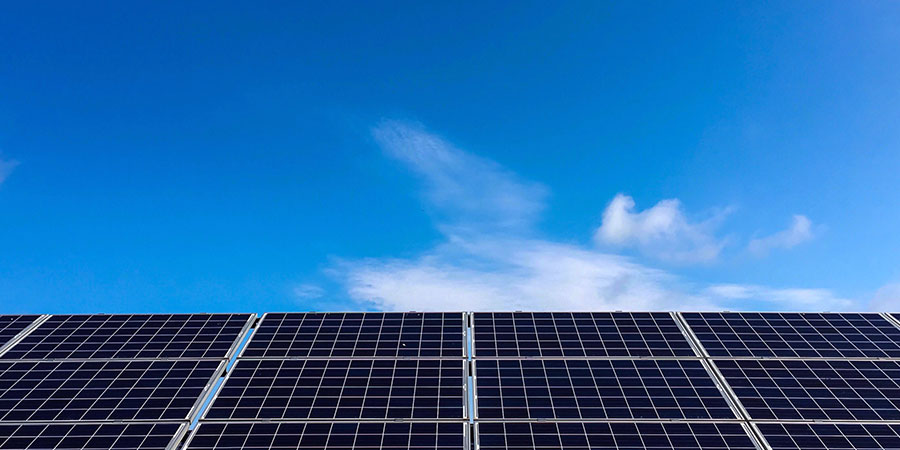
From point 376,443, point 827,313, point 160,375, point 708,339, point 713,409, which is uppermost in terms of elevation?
point 827,313

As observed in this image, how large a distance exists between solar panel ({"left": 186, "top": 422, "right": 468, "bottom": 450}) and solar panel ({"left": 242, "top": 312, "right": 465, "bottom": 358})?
15.3 ft

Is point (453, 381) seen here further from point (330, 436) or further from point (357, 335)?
point (357, 335)

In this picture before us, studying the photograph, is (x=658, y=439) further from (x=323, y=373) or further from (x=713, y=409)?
(x=323, y=373)

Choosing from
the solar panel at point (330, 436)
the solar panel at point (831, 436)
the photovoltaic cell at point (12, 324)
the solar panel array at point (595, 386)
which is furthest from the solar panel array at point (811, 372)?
the photovoltaic cell at point (12, 324)

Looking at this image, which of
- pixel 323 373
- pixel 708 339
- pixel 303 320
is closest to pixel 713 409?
pixel 708 339

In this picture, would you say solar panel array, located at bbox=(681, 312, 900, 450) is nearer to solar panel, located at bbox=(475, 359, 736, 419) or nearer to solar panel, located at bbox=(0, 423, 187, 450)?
solar panel, located at bbox=(475, 359, 736, 419)

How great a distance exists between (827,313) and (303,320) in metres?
27.5

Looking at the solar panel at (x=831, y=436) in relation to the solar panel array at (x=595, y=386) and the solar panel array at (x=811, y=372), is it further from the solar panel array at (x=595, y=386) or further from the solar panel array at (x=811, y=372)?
the solar panel array at (x=595, y=386)

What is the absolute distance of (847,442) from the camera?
17.5 m

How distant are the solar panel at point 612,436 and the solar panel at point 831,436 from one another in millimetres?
1052

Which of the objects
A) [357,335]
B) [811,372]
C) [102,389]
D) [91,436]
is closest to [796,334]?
[811,372]

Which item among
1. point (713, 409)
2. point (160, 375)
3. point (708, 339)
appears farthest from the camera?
point (708, 339)

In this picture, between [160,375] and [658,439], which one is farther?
[160,375]

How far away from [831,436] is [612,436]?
788cm
